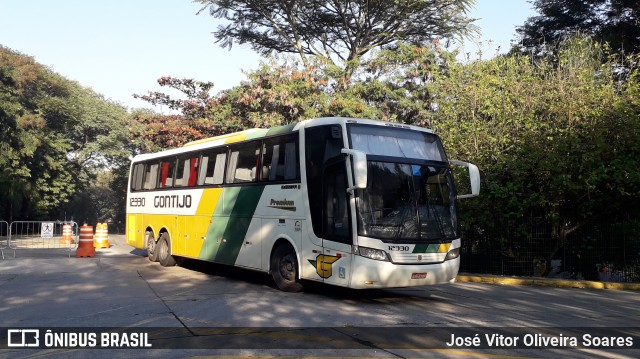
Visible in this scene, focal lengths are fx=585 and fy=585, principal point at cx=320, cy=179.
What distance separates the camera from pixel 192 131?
30.4 meters

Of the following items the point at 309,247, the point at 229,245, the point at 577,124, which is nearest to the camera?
the point at 309,247

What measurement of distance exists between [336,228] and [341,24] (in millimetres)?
22023

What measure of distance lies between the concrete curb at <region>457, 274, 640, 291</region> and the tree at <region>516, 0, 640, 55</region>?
18968 millimetres

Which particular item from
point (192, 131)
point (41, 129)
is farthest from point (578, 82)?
Answer: point (41, 129)

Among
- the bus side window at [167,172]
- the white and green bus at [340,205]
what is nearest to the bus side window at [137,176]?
the bus side window at [167,172]

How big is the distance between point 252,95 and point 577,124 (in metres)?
15.0

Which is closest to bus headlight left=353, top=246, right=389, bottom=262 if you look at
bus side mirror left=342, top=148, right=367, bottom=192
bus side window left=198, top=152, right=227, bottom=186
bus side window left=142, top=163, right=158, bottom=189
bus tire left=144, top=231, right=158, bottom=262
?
bus side mirror left=342, top=148, right=367, bottom=192

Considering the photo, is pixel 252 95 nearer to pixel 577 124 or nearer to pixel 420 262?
pixel 577 124

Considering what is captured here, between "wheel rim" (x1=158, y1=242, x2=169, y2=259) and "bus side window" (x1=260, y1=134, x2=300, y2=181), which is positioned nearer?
"bus side window" (x1=260, y1=134, x2=300, y2=181)

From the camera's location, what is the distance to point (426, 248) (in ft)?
35.0

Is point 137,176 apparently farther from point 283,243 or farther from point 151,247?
point 283,243

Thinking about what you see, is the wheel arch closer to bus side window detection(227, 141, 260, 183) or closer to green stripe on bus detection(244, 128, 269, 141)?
bus side window detection(227, 141, 260, 183)

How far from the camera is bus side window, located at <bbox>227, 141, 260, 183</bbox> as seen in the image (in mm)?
13305

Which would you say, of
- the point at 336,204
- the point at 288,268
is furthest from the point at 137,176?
the point at 336,204
